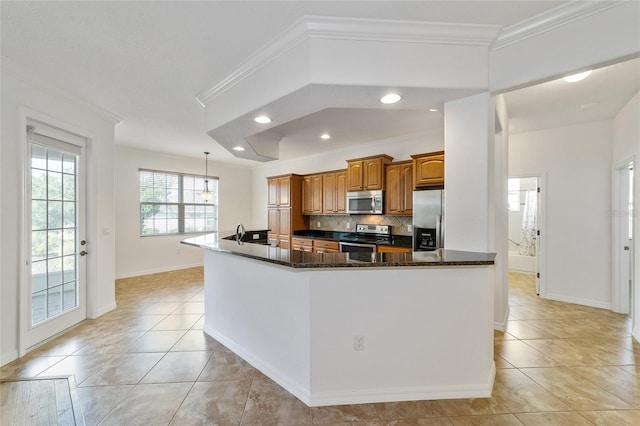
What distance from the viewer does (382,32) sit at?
1.86m

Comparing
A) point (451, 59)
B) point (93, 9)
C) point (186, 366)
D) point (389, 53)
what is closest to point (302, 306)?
point (186, 366)

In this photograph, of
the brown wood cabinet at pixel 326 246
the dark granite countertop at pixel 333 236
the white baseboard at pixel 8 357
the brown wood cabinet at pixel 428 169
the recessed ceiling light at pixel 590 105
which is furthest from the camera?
the brown wood cabinet at pixel 326 246

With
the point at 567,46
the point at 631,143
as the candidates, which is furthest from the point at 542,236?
the point at 567,46

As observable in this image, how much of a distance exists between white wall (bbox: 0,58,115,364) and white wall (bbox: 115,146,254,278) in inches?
77.2

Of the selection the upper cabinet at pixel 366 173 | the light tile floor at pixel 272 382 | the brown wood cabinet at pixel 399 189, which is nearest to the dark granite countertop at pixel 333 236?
the brown wood cabinet at pixel 399 189

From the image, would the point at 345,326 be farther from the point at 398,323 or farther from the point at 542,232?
the point at 542,232

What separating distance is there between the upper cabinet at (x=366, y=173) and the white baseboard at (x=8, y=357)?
4701mm

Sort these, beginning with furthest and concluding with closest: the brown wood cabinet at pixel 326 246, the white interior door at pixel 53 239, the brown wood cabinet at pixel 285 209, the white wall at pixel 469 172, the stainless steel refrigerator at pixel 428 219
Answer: the brown wood cabinet at pixel 285 209 → the brown wood cabinet at pixel 326 246 → the stainless steel refrigerator at pixel 428 219 → the white interior door at pixel 53 239 → the white wall at pixel 469 172

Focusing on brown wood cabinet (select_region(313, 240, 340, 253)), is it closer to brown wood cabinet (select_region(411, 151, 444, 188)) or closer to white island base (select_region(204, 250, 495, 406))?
brown wood cabinet (select_region(411, 151, 444, 188))

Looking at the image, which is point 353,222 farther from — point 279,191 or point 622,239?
point 622,239

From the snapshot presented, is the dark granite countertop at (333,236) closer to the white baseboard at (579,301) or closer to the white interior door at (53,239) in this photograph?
the white baseboard at (579,301)

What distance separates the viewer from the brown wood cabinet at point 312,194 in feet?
19.4

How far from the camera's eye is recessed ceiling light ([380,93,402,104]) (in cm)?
208

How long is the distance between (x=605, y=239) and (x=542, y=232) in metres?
0.69
